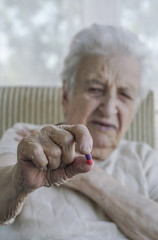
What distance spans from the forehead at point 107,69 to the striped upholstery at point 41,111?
1.21 feet

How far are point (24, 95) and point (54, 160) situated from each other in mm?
1059

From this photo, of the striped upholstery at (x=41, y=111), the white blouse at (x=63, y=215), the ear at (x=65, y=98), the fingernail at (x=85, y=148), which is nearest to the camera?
the fingernail at (x=85, y=148)

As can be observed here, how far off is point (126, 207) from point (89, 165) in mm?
469

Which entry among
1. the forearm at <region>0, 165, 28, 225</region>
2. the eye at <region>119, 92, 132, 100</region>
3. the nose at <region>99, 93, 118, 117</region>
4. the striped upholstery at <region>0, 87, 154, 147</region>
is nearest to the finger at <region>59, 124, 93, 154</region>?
the forearm at <region>0, 165, 28, 225</region>

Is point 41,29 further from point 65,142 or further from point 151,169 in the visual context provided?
point 65,142

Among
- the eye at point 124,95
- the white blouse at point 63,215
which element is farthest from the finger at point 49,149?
the eye at point 124,95

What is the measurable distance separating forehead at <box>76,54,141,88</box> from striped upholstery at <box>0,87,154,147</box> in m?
0.37

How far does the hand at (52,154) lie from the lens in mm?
587

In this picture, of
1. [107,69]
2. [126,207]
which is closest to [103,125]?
[107,69]

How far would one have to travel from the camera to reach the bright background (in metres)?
2.16

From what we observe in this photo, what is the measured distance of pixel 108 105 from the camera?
3.92ft

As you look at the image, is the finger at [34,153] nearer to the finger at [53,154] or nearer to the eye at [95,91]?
the finger at [53,154]

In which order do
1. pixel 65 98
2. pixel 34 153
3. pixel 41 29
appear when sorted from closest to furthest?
pixel 34 153, pixel 65 98, pixel 41 29

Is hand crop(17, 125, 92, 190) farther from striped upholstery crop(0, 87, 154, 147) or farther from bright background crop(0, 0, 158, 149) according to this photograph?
bright background crop(0, 0, 158, 149)
